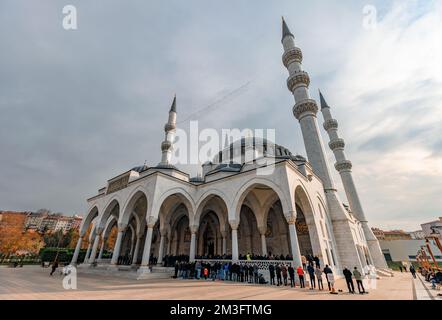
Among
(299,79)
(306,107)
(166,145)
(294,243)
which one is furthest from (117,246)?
(299,79)

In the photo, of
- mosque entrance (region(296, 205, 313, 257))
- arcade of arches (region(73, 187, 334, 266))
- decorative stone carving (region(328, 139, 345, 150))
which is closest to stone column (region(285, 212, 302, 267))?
arcade of arches (region(73, 187, 334, 266))

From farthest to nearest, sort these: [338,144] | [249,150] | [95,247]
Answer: [338,144]
[249,150]
[95,247]

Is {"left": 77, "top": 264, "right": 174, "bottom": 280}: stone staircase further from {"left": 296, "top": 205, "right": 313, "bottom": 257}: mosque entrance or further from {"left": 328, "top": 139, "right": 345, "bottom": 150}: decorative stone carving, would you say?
{"left": 328, "top": 139, "right": 345, "bottom": 150}: decorative stone carving

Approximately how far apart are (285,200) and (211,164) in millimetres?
15291

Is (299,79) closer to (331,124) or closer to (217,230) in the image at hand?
(331,124)

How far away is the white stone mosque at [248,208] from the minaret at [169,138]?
112 mm

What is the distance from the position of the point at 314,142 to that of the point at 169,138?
49.8 feet

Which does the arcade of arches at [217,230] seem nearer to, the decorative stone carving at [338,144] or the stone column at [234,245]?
the stone column at [234,245]

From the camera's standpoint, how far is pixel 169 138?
74.2 ft
